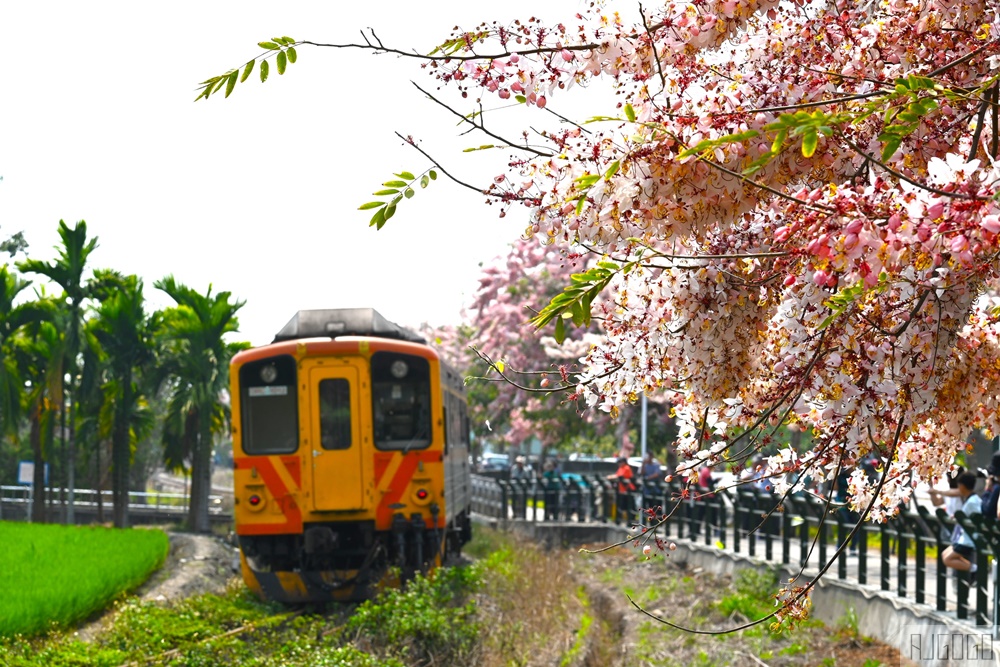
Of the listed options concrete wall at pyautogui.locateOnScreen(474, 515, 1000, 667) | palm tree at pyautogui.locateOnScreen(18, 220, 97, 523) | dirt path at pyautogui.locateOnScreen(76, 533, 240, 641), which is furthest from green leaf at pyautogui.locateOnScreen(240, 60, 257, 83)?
palm tree at pyautogui.locateOnScreen(18, 220, 97, 523)

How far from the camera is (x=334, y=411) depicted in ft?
47.3

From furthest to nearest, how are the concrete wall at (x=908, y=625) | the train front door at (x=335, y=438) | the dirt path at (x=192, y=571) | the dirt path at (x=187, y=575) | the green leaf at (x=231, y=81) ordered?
the dirt path at (x=192, y=571) → the train front door at (x=335, y=438) → the dirt path at (x=187, y=575) → the concrete wall at (x=908, y=625) → the green leaf at (x=231, y=81)

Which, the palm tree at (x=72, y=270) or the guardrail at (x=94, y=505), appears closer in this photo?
the palm tree at (x=72, y=270)

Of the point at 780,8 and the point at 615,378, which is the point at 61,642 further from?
the point at 780,8

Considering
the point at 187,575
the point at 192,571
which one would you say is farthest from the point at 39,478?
the point at 187,575

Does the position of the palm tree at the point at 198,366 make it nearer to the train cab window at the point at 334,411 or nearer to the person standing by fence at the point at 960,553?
the train cab window at the point at 334,411

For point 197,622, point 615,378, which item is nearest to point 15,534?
point 197,622

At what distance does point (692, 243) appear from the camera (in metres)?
4.29

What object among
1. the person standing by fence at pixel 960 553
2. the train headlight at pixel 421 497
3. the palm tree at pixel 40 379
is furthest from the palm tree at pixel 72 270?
the person standing by fence at pixel 960 553

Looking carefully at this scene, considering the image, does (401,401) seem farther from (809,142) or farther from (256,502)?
(809,142)

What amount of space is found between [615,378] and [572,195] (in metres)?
1.04

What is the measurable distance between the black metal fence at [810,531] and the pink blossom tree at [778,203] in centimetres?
42

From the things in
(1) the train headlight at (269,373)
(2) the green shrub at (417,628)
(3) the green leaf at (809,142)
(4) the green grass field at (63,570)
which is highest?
(3) the green leaf at (809,142)

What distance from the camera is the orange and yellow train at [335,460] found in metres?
14.3
